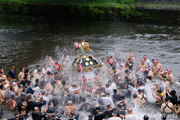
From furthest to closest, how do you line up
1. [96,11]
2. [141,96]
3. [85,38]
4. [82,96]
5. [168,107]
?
Answer: [96,11] < [85,38] < [82,96] < [141,96] < [168,107]

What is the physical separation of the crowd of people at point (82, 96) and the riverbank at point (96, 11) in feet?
48.7

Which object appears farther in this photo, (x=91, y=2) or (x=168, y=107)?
(x=91, y=2)

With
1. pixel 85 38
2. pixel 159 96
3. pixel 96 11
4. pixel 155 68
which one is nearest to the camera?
pixel 159 96

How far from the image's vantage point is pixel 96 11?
26.8 meters

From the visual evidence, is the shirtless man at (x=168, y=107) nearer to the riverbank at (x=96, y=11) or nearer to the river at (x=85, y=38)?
the river at (x=85, y=38)

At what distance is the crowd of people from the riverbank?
1484cm

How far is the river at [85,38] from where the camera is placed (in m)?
15.0

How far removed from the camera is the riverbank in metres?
24.1

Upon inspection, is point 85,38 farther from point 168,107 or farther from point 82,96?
point 168,107

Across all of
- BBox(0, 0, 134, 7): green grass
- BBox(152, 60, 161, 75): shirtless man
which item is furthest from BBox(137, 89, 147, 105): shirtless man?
BBox(0, 0, 134, 7): green grass

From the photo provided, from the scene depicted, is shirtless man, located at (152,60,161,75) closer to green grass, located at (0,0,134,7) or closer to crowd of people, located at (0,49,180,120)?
crowd of people, located at (0,49,180,120)

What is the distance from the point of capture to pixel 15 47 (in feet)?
57.3

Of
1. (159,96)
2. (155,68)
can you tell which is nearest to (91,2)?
(155,68)

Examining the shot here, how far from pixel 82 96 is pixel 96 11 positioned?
19.5m
